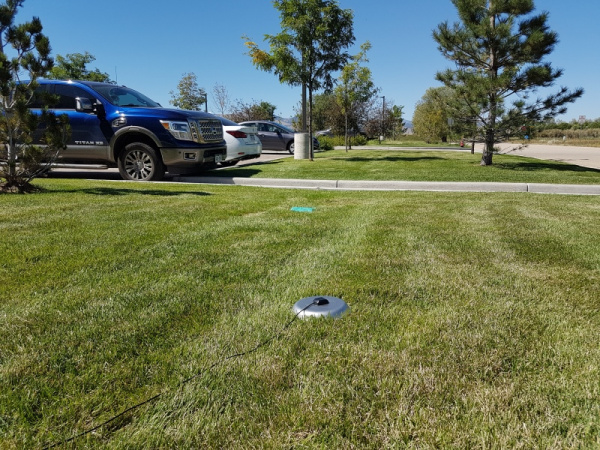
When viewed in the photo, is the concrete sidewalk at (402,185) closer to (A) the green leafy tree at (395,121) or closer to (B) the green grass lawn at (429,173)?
(B) the green grass lawn at (429,173)

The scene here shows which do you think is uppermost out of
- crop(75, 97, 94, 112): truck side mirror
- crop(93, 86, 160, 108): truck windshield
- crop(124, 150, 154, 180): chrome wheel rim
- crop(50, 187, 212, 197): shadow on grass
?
crop(93, 86, 160, 108): truck windshield

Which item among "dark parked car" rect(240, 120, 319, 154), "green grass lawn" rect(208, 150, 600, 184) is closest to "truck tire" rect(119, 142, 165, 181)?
"green grass lawn" rect(208, 150, 600, 184)

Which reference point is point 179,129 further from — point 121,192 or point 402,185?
point 402,185

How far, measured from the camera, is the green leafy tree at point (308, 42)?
13516mm

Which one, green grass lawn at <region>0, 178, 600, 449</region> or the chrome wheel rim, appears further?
the chrome wheel rim

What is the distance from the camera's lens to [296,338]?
2.14 m

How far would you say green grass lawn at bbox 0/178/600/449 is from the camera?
152 centimetres

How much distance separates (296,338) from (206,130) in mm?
8273

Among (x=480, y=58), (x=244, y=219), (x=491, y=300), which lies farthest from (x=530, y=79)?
(x=491, y=300)

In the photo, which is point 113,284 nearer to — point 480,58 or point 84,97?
point 84,97

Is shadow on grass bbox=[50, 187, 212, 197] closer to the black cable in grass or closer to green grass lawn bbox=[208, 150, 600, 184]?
green grass lawn bbox=[208, 150, 600, 184]

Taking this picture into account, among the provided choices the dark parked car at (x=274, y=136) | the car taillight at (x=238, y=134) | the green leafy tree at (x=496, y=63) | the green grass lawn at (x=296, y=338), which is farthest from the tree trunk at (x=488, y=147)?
the dark parked car at (x=274, y=136)

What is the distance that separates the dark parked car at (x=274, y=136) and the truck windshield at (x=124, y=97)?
10.6 meters

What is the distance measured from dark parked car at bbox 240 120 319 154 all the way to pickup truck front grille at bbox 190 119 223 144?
10234mm
